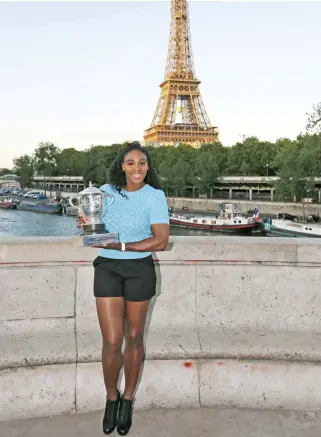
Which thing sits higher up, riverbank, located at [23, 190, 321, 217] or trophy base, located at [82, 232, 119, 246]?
trophy base, located at [82, 232, 119, 246]

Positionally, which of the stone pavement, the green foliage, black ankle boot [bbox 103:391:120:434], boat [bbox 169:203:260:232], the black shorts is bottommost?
boat [bbox 169:203:260:232]

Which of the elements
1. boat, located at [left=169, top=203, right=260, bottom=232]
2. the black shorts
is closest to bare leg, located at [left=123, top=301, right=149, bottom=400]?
the black shorts

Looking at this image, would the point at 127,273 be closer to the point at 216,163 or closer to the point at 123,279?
the point at 123,279

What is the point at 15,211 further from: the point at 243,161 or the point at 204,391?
the point at 204,391

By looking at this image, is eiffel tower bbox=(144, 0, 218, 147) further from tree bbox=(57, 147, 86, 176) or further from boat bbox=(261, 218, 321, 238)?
boat bbox=(261, 218, 321, 238)

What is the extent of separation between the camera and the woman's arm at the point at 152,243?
314 cm

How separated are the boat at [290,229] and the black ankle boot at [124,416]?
118ft

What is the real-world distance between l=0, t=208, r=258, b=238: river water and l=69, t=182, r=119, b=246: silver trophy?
138 ft

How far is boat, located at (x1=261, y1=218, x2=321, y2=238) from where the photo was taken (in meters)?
38.5

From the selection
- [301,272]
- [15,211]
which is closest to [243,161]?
[15,211]

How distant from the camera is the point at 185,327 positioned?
4.08 meters

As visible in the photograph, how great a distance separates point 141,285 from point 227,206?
5136 cm

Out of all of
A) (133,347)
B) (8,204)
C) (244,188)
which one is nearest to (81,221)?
(133,347)

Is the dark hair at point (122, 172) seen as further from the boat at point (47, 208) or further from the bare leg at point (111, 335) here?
the boat at point (47, 208)
